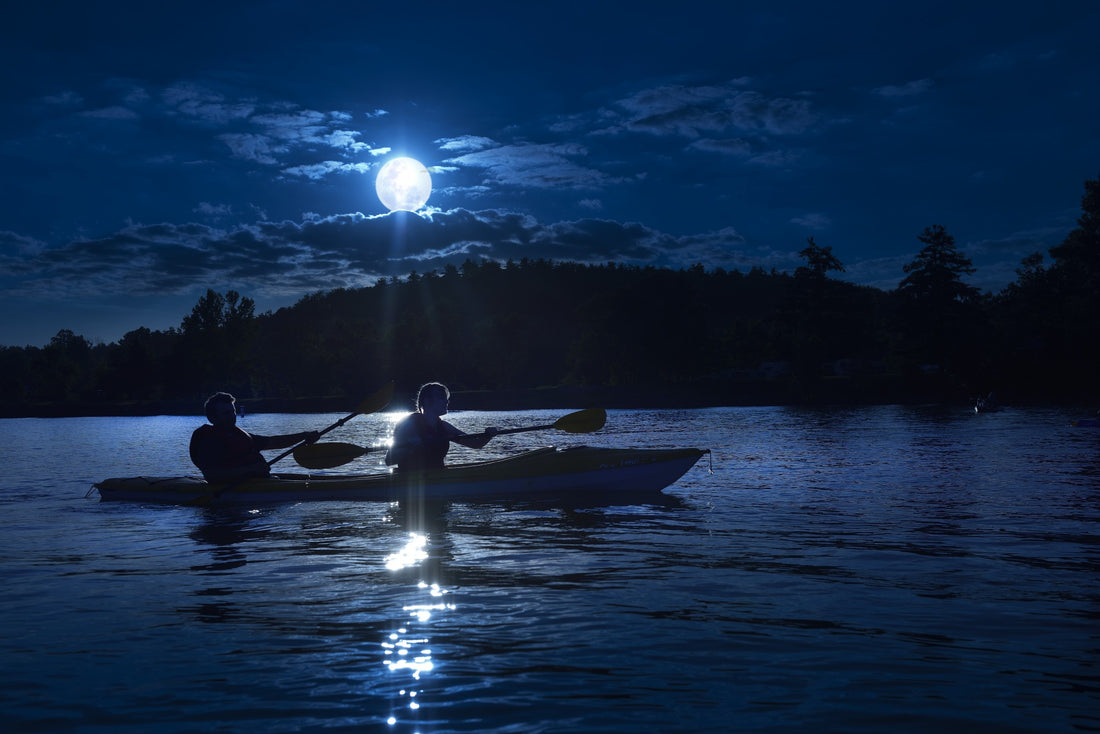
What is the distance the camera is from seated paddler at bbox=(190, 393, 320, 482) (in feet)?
45.9

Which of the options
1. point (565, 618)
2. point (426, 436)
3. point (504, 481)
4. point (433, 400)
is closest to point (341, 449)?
point (426, 436)

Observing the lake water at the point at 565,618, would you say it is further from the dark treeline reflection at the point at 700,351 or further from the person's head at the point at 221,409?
the dark treeline reflection at the point at 700,351

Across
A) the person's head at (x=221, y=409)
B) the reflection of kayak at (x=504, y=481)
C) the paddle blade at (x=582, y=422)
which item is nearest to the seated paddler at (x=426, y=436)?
the reflection of kayak at (x=504, y=481)

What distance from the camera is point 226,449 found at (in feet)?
46.2

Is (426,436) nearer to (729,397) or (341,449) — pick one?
(341,449)

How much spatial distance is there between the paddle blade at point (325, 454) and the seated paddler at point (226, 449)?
511 mm

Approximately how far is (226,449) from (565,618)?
963cm

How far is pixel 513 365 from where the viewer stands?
398 ft

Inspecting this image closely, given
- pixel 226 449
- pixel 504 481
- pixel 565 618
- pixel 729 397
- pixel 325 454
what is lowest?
pixel 565 618

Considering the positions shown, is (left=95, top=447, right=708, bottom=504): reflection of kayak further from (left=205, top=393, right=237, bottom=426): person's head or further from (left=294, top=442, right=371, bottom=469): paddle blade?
(left=205, top=393, right=237, bottom=426): person's head

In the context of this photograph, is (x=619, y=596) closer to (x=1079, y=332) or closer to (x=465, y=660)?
(x=465, y=660)

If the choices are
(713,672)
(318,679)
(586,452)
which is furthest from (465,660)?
(586,452)

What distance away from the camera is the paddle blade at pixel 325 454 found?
1480 centimetres

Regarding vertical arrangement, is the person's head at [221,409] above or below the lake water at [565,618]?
above
